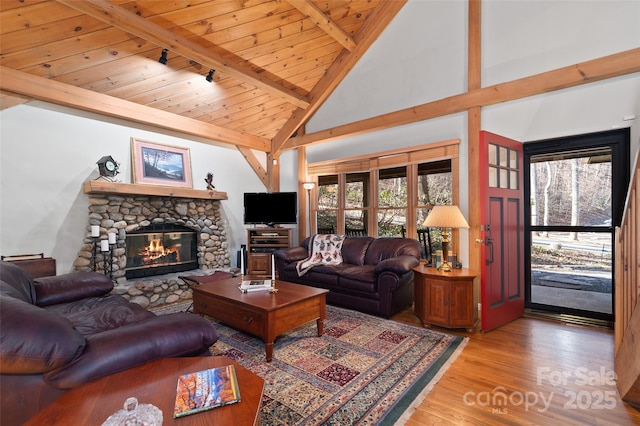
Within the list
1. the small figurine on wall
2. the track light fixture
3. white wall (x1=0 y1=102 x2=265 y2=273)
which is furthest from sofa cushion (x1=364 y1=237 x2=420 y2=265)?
white wall (x1=0 y1=102 x2=265 y2=273)

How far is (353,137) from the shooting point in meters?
5.27

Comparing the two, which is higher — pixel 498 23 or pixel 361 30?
pixel 361 30

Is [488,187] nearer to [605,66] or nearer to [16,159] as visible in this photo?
[605,66]

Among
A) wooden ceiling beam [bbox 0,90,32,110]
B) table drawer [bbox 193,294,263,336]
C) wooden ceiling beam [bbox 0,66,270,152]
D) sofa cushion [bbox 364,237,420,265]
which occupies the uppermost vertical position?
wooden ceiling beam [bbox 0,66,270,152]

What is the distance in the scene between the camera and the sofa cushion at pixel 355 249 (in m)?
4.41

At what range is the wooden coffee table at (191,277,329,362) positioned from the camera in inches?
98.1

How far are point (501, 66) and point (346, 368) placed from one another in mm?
3836

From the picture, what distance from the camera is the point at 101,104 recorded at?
3.82 m

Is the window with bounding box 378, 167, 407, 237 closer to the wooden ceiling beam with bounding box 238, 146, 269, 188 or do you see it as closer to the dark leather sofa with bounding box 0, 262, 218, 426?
the wooden ceiling beam with bounding box 238, 146, 269, 188

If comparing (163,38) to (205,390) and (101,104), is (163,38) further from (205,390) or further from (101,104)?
(205,390)

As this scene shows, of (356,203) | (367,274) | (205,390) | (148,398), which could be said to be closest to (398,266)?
(367,274)

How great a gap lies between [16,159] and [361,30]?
4934mm

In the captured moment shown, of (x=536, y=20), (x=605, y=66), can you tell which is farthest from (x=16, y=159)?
(x=605, y=66)

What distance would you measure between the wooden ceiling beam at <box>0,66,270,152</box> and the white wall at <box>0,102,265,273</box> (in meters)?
0.25
